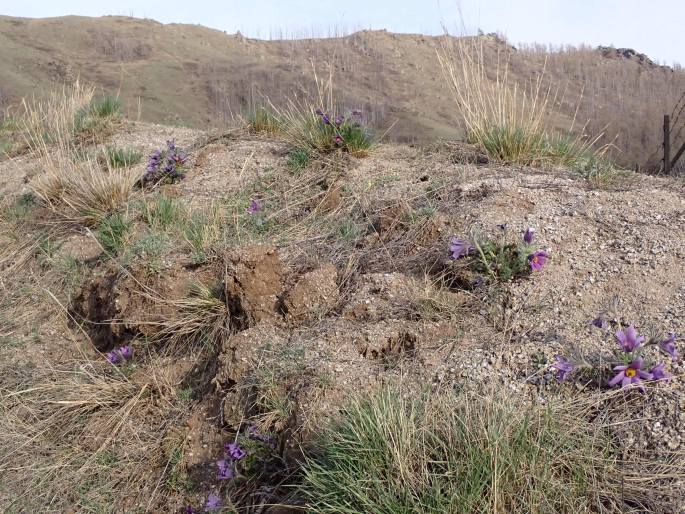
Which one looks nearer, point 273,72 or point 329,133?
point 329,133

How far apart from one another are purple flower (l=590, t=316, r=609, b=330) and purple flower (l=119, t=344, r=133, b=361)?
7.95ft

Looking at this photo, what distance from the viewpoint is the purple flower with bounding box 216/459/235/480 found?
256 cm

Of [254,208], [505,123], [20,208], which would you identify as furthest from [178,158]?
[505,123]

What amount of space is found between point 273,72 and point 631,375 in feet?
82.7

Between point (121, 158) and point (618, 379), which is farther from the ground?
point (121, 158)

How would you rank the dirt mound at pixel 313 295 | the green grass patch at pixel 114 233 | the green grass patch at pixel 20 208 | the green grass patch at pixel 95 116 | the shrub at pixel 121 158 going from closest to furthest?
the dirt mound at pixel 313 295
the green grass patch at pixel 114 233
the green grass patch at pixel 20 208
the shrub at pixel 121 158
the green grass patch at pixel 95 116

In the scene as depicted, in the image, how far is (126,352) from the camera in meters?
3.65

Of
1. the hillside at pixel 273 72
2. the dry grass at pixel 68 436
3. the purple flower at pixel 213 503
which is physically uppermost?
the hillside at pixel 273 72

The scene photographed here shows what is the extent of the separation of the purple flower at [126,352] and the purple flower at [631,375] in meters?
2.53

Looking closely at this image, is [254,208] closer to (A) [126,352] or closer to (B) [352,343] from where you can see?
(A) [126,352]

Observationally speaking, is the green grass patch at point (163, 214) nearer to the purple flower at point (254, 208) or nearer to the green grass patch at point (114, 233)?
the green grass patch at point (114, 233)

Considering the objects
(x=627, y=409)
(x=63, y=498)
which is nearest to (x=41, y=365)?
(x=63, y=498)

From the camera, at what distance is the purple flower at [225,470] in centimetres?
256

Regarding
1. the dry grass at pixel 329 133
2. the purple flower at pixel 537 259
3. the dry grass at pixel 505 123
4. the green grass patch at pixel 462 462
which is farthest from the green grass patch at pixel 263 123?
the green grass patch at pixel 462 462
